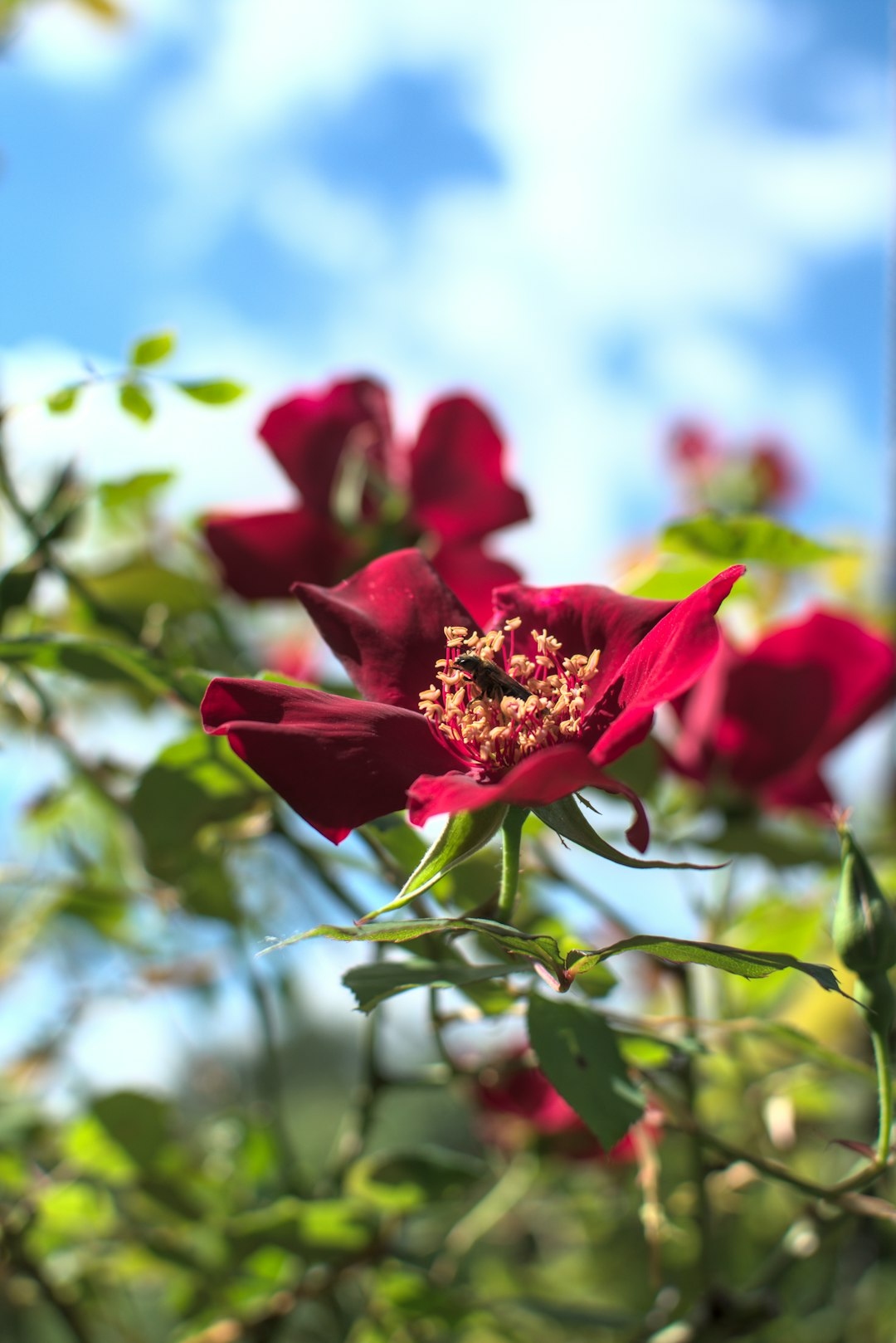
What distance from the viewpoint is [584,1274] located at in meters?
1.15

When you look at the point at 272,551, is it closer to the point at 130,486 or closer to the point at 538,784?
the point at 130,486

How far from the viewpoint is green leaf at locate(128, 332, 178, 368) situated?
553 millimetres

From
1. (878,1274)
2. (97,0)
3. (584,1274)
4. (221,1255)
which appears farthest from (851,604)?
(97,0)

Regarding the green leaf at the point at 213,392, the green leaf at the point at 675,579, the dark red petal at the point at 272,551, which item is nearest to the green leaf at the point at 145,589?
the dark red petal at the point at 272,551

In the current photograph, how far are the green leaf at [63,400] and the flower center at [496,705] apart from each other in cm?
23

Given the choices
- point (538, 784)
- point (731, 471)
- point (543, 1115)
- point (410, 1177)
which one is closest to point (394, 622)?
point (538, 784)

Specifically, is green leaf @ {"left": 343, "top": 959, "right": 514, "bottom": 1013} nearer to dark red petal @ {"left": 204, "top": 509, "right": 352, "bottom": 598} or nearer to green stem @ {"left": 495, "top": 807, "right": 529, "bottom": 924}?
green stem @ {"left": 495, "top": 807, "right": 529, "bottom": 924}

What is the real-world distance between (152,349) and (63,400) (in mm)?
54

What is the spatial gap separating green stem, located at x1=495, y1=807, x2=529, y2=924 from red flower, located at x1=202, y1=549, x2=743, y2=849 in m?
0.01

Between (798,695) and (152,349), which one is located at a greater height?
(152,349)

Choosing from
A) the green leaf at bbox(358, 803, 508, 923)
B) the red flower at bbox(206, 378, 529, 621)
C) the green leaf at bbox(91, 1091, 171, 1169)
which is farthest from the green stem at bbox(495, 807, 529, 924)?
the green leaf at bbox(91, 1091, 171, 1169)

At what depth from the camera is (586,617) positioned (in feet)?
1.37

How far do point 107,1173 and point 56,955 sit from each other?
0.21m

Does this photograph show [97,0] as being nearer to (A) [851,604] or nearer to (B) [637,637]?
(A) [851,604]
